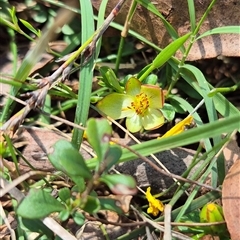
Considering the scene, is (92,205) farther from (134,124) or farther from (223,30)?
(223,30)

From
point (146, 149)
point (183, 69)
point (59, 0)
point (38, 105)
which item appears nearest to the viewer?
point (146, 149)

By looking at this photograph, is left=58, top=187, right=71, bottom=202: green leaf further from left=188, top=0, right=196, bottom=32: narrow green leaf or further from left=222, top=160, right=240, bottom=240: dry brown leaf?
left=188, top=0, right=196, bottom=32: narrow green leaf

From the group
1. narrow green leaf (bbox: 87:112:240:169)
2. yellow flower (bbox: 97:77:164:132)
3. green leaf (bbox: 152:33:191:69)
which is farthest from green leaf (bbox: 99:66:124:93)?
narrow green leaf (bbox: 87:112:240:169)

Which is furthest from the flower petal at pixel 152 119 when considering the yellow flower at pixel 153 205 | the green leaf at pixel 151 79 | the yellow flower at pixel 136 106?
the yellow flower at pixel 153 205

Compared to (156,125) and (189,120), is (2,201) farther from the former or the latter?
(189,120)

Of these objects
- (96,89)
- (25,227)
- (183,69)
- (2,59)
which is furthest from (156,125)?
(2,59)
